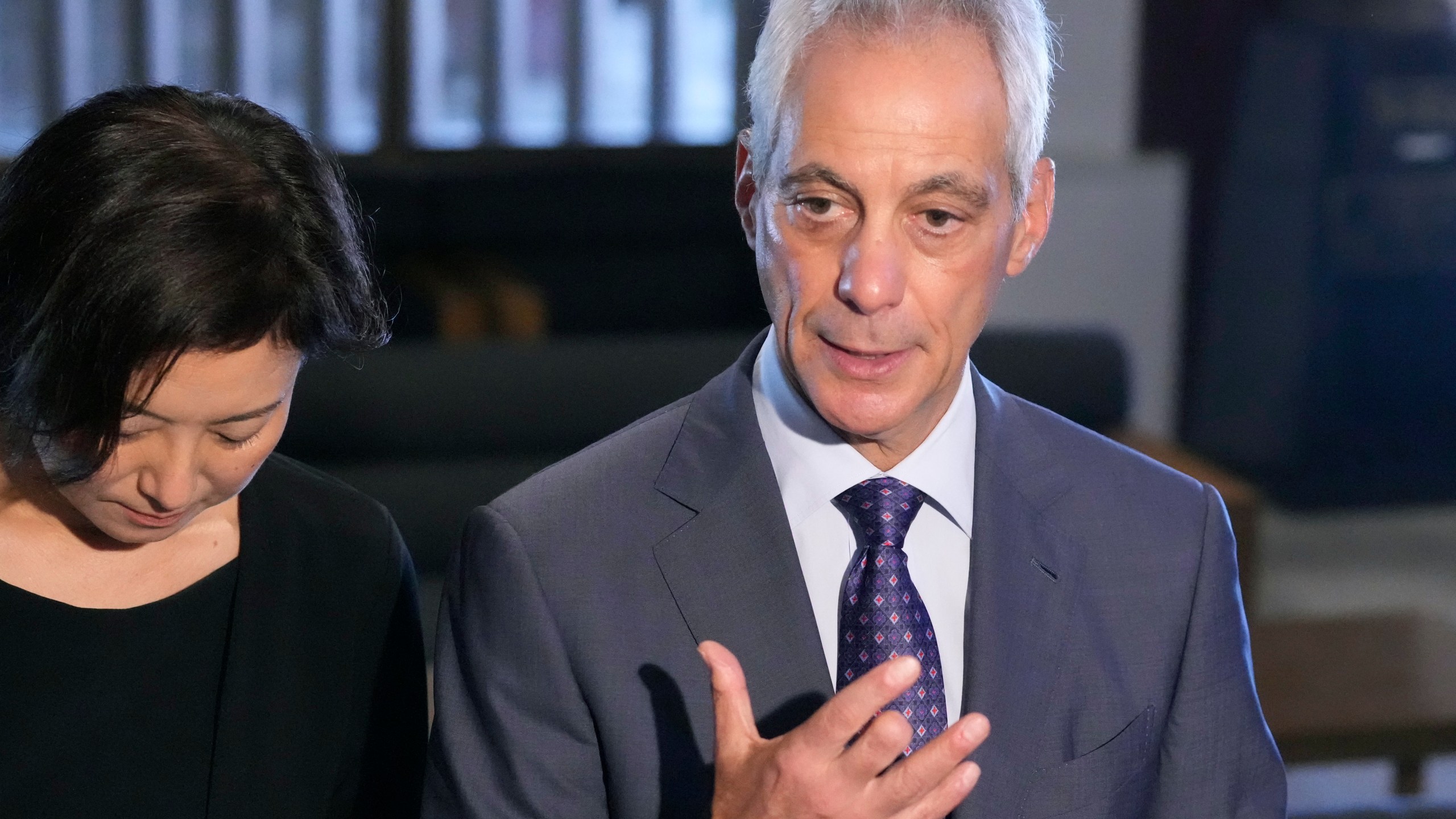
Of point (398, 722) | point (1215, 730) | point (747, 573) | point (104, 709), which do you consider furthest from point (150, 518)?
point (1215, 730)

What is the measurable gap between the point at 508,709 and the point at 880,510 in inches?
13.3

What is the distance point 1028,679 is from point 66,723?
0.82 meters

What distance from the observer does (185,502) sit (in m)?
1.29

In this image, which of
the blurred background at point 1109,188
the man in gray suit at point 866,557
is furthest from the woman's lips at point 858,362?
the blurred background at point 1109,188

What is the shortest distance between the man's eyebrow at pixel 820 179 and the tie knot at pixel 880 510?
250 mm

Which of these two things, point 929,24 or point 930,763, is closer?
point 930,763

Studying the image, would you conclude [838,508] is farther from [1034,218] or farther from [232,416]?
[232,416]

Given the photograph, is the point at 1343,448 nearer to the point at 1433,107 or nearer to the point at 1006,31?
the point at 1433,107

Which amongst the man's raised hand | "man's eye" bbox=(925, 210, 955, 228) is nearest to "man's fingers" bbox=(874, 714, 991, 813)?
the man's raised hand

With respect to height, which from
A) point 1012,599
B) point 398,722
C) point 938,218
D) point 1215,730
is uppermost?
point 938,218

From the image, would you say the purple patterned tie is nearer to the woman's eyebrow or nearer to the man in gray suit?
the man in gray suit

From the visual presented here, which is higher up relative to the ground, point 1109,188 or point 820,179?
point 820,179

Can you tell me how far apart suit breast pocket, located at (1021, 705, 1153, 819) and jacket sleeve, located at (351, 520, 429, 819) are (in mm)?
585

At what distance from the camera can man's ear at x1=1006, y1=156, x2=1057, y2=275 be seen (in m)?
1.33
